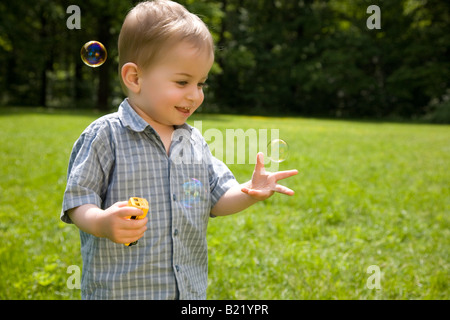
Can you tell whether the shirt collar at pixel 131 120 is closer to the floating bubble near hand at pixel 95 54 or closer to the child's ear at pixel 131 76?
the child's ear at pixel 131 76

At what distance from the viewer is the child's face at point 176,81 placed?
4.90ft

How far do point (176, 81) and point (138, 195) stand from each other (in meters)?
0.46

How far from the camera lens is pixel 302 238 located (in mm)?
3512

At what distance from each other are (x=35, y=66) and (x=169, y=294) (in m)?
24.9

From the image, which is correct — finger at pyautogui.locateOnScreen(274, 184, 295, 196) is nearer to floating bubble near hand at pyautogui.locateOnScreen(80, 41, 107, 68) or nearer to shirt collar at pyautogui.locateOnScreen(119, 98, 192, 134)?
shirt collar at pyautogui.locateOnScreen(119, 98, 192, 134)

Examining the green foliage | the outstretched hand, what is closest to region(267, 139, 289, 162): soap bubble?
the outstretched hand

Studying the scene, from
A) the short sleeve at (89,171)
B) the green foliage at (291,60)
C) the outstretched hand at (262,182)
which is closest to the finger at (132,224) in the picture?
the short sleeve at (89,171)

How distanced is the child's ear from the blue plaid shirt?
95 mm

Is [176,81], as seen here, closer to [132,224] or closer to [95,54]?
[132,224]

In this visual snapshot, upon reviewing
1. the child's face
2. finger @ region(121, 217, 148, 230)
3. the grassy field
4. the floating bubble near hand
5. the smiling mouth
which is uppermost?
the floating bubble near hand

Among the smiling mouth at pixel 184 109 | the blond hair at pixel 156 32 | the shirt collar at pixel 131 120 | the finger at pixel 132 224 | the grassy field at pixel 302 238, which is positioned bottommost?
the grassy field at pixel 302 238

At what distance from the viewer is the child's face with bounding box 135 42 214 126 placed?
4.90ft
